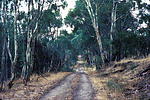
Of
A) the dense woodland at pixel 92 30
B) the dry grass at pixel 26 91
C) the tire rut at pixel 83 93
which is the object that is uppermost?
the dense woodland at pixel 92 30

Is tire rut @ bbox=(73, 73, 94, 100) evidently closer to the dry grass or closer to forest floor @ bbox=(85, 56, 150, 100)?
forest floor @ bbox=(85, 56, 150, 100)

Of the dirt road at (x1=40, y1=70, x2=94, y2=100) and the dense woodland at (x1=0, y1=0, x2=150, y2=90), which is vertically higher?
the dense woodland at (x1=0, y1=0, x2=150, y2=90)

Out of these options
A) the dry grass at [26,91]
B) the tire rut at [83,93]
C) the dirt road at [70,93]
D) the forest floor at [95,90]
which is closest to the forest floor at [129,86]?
the forest floor at [95,90]

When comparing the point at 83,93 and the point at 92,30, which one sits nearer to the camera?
the point at 83,93

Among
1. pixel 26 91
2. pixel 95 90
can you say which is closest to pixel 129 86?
pixel 95 90

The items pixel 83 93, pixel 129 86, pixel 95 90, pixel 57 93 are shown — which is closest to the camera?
pixel 83 93

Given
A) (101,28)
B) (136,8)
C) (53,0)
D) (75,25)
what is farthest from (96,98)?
(101,28)

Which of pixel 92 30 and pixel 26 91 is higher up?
pixel 92 30

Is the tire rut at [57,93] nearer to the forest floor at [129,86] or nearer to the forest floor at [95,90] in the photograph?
the forest floor at [95,90]

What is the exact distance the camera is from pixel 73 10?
2853cm

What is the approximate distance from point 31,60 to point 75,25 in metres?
16.4

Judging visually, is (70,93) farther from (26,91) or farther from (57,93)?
(26,91)

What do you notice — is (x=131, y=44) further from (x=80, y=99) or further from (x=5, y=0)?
(x=5, y=0)

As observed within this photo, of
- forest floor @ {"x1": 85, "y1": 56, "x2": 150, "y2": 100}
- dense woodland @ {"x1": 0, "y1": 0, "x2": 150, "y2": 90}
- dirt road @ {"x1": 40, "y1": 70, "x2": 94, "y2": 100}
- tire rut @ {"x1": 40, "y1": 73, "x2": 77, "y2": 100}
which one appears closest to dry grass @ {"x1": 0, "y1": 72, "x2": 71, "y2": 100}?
tire rut @ {"x1": 40, "y1": 73, "x2": 77, "y2": 100}
